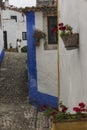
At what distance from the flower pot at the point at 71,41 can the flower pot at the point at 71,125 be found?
230 centimetres

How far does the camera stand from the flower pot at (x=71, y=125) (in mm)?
6379

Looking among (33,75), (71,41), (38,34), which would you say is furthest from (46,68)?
(71,41)

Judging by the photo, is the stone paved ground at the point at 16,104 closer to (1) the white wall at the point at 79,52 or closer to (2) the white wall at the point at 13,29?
(1) the white wall at the point at 79,52

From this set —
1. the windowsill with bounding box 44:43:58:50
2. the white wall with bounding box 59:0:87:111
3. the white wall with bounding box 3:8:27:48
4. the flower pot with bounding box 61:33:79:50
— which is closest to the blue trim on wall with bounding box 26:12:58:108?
the windowsill with bounding box 44:43:58:50

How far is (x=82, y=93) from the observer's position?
8406 millimetres

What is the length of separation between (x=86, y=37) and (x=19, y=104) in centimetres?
987

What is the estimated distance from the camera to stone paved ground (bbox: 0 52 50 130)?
14.3m

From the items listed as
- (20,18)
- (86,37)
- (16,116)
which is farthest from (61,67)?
(20,18)

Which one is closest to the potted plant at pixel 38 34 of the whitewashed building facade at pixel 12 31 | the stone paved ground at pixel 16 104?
the stone paved ground at pixel 16 104

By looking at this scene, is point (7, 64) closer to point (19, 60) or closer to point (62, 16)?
point (19, 60)

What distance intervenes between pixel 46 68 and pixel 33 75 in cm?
90

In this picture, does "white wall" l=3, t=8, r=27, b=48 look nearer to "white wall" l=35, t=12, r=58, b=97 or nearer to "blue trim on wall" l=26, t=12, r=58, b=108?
"blue trim on wall" l=26, t=12, r=58, b=108

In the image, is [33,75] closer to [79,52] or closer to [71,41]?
[79,52]

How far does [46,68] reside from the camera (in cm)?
1678
